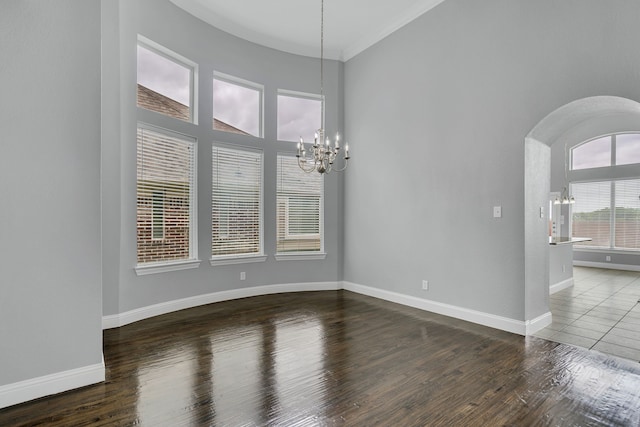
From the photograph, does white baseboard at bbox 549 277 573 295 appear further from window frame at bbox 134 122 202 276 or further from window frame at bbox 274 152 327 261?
window frame at bbox 134 122 202 276

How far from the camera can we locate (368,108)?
544 centimetres

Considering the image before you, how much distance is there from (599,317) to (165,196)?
5.75 meters

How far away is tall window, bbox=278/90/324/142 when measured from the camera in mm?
5602

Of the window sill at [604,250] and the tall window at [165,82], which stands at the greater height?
the tall window at [165,82]

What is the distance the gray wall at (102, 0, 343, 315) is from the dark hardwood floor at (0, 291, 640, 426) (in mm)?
754

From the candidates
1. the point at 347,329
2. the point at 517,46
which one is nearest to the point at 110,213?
the point at 347,329

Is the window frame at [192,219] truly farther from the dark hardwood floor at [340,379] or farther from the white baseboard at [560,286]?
the white baseboard at [560,286]

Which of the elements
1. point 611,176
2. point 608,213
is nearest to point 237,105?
point 611,176

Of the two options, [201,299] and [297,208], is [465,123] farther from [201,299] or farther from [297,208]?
[201,299]

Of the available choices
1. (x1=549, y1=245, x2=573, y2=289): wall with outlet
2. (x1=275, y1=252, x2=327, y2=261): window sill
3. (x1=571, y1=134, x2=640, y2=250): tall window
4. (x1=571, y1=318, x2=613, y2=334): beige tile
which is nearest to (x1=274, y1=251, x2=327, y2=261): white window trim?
(x1=275, y1=252, x2=327, y2=261): window sill

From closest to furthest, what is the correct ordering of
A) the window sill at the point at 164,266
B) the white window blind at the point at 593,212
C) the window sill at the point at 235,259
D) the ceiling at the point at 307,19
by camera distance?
the window sill at the point at 164,266, the ceiling at the point at 307,19, the window sill at the point at 235,259, the white window blind at the point at 593,212

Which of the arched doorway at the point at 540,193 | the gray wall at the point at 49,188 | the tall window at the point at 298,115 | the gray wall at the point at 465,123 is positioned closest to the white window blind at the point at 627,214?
the arched doorway at the point at 540,193

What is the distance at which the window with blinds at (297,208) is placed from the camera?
5562 millimetres

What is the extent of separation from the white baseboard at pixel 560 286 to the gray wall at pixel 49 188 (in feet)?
20.7
